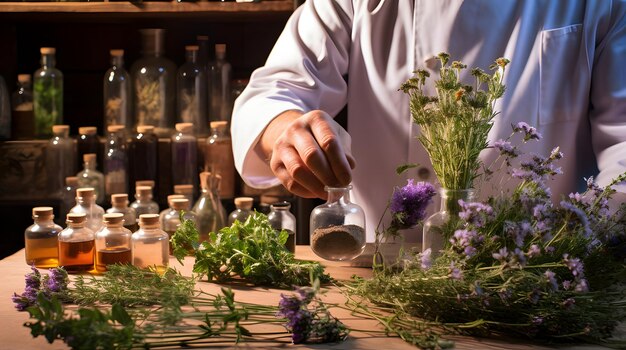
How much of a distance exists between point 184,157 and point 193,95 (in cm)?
22

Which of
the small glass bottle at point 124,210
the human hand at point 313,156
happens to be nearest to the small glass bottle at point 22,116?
the small glass bottle at point 124,210

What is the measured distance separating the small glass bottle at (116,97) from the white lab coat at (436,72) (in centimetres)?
108

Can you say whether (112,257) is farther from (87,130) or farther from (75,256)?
(87,130)

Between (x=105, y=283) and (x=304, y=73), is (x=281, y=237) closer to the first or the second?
(x=105, y=283)

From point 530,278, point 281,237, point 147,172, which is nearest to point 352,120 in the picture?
point 281,237

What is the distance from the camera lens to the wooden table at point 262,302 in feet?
3.41

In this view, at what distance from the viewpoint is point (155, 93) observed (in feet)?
9.55

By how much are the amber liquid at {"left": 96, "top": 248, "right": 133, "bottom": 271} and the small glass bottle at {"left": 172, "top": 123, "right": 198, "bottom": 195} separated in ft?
4.66

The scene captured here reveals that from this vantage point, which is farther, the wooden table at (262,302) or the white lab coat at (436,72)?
the white lab coat at (436,72)

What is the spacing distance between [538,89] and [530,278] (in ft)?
2.87

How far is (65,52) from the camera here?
10.4 ft

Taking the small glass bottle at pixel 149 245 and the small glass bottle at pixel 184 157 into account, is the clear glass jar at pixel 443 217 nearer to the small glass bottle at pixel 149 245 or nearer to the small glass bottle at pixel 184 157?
the small glass bottle at pixel 149 245

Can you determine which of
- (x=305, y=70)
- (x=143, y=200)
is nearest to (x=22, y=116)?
(x=143, y=200)

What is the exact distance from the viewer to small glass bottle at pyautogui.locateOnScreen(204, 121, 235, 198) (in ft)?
9.34
